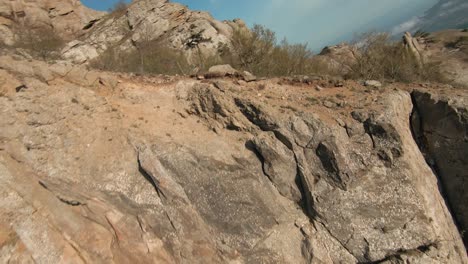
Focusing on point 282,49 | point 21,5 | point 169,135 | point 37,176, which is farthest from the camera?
point 21,5

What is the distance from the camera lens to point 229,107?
10.7 meters

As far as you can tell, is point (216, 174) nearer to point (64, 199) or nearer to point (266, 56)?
point (64, 199)

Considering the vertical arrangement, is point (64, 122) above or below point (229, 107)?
below

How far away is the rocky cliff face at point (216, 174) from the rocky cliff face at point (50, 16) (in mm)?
21057

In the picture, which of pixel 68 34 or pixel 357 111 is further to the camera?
pixel 68 34

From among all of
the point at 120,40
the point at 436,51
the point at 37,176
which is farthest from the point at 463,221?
the point at 120,40

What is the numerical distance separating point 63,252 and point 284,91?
8.70 meters

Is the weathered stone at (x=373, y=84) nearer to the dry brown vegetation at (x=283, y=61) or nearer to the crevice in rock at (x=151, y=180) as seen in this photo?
the dry brown vegetation at (x=283, y=61)

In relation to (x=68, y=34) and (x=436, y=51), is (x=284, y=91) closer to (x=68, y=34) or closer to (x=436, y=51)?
(x=436, y=51)

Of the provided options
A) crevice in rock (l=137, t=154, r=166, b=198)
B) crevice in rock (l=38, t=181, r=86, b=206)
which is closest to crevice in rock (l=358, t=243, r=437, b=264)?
crevice in rock (l=137, t=154, r=166, b=198)

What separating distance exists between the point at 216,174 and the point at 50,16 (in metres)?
28.9

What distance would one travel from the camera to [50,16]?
2880cm

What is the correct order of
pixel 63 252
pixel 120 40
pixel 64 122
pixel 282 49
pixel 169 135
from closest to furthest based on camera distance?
pixel 63 252
pixel 64 122
pixel 169 135
pixel 282 49
pixel 120 40

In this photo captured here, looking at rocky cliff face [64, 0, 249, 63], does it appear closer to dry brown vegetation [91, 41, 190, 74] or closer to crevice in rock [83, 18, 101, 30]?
crevice in rock [83, 18, 101, 30]
